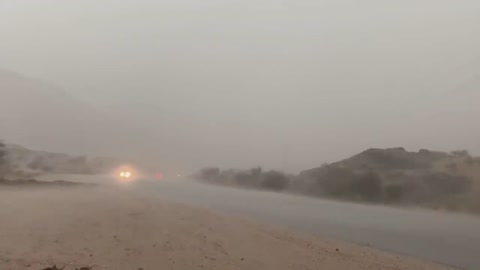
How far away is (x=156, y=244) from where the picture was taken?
18.7 metres

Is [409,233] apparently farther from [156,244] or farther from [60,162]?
[60,162]

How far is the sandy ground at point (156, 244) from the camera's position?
50.7ft

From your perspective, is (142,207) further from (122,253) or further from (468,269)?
(468,269)

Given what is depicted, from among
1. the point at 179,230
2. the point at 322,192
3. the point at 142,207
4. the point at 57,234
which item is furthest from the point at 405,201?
the point at 57,234

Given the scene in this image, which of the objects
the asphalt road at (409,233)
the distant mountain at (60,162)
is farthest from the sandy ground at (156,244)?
the distant mountain at (60,162)

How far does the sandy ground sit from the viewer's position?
50.7 feet

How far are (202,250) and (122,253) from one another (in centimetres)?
316

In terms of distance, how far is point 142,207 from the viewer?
31.6 meters

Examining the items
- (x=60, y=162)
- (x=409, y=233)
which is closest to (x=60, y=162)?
(x=60, y=162)

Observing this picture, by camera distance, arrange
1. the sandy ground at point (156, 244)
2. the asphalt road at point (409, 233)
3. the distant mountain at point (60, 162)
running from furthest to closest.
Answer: the distant mountain at point (60, 162)
the asphalt road at point (409, 233)
the sandy ground at point (156, 244)

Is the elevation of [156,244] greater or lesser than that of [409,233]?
lesser

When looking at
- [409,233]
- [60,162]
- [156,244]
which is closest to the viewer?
[156,244]

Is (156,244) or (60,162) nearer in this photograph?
(156,244)

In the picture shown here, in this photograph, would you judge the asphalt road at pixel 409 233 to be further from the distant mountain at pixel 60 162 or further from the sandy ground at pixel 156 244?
Answer: the distant mountain at pixel 60 162
